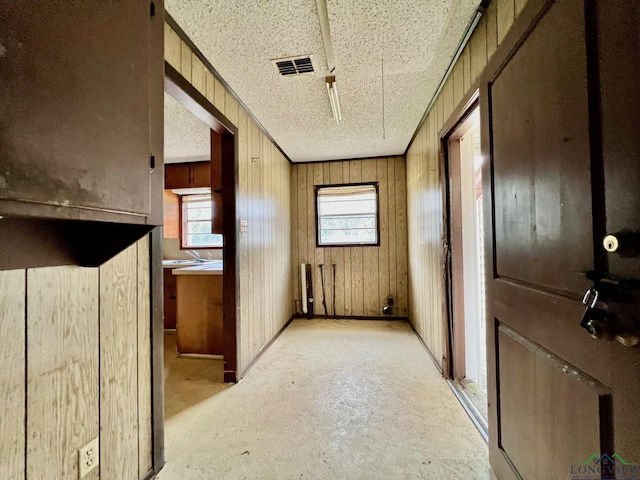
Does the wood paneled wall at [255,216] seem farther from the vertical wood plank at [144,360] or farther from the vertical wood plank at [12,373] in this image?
the vertical wood plank at [12,373]

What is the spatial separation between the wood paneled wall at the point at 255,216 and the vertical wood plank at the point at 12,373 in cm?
136

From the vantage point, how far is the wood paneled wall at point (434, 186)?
1.41 meters

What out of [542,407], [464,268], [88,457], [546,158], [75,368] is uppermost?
[546,158]

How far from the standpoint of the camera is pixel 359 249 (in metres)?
4.16

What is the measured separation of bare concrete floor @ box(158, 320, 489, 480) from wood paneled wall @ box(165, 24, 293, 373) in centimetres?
47

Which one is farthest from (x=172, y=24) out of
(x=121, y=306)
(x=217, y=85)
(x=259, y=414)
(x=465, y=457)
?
(x=465, y=457)

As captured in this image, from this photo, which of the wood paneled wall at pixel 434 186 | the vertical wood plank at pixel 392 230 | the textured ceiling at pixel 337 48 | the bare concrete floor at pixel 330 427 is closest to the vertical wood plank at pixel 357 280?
the vertical wood plank at pixel 392 230

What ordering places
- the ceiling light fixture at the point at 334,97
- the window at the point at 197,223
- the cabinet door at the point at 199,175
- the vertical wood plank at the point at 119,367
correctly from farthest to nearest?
1. the window at the point at 197,223
2. the cabinet door at the point at 199,175
3. the ceiling light fixture at the point at 334,97
4. the vertical wood plank at the point at 119,367

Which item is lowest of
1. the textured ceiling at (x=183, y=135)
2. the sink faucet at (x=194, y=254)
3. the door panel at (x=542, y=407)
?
the door panel at (x=542, y=407)

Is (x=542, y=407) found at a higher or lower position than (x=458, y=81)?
lower

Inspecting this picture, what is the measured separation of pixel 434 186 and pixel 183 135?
2890 mm

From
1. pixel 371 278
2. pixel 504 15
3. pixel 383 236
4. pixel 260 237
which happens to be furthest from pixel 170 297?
pixel 504 15

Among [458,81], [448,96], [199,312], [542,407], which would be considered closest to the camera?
[542,407]

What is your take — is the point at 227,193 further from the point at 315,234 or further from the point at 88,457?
the point at 315,234
